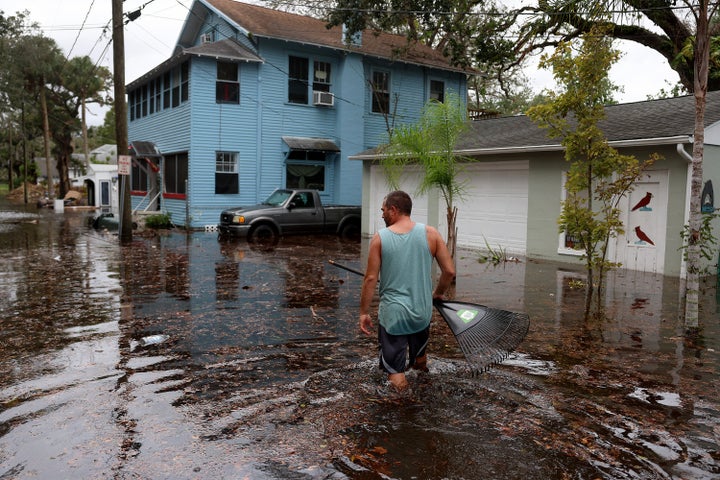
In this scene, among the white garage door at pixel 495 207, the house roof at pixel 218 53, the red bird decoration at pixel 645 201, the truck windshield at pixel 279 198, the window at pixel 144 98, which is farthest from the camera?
the window at pixel 144 98

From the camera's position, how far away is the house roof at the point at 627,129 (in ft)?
42.2

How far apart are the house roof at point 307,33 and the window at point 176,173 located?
5.43 meters

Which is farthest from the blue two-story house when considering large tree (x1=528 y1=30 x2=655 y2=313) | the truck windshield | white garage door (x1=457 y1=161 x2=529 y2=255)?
large tree (x1=528 y1=30 x2=655 y2=313)

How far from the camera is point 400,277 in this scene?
4.93 metres

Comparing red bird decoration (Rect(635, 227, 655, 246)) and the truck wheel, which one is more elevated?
red bird decoration (Rect(635, 227, 655, 246))

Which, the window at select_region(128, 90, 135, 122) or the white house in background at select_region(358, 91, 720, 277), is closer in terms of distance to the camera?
the white house in background at select_region(358, 91, 720, 277)

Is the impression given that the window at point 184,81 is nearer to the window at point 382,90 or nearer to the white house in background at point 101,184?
the window at point 382,90

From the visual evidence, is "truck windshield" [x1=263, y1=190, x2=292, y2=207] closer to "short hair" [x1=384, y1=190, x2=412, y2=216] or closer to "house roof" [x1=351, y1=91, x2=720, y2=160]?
"house roof" [x1=351, y1=91, x2=720, y2=160]

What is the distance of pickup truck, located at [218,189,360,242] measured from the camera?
1956 centimetres

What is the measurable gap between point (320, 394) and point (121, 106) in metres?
15.5

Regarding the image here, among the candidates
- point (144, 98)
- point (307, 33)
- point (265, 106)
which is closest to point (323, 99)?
point (265, 106)

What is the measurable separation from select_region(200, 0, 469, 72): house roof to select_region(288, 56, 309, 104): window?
3.15 feet

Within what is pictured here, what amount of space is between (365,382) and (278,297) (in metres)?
4.70

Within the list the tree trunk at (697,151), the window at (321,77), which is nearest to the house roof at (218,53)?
the window at (321,77)
